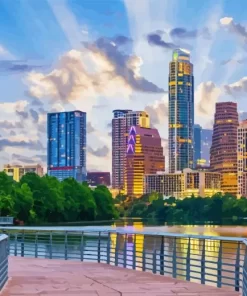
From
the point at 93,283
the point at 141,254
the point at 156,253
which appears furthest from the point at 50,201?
the point at 93,283

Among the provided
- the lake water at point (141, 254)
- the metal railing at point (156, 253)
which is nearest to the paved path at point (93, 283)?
the metal railing at point (156, 253)

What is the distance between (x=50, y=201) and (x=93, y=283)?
378 ft

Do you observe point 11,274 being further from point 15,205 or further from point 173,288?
point 15,205

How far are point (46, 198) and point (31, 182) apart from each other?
5.32 metres

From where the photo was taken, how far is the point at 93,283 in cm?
1764

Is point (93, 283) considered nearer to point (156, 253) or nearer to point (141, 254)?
point (156, 253)

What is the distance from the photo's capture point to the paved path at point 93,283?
15.7m

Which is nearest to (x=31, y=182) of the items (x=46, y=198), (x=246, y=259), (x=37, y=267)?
(x=46, y=198)

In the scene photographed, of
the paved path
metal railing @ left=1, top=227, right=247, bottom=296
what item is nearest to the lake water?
metal railing @ left=1, top=227, right=247, bottom=296

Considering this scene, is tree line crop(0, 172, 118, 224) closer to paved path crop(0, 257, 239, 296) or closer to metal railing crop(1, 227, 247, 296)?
metal railing crop(1, 227, 247, 296)

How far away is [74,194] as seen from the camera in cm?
14562

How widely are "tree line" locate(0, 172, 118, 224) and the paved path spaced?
319 ft

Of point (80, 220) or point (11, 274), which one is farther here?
point (80, 220)

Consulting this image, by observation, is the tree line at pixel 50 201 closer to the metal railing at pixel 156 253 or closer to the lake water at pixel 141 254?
the lake water at pixel 141 254
